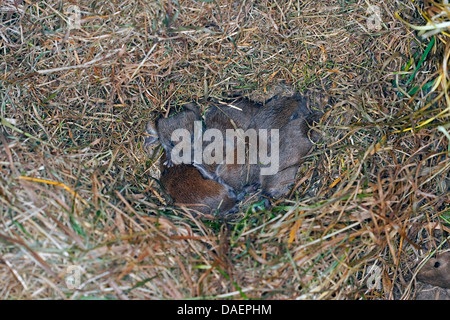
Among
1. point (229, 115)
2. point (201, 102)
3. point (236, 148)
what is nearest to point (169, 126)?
point (201, 102)

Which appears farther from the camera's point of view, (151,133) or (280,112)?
(151,133)

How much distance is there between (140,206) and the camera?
352cm

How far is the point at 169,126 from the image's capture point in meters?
4.11

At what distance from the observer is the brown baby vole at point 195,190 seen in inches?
154

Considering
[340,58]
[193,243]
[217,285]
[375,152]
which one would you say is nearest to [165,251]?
[193,243]

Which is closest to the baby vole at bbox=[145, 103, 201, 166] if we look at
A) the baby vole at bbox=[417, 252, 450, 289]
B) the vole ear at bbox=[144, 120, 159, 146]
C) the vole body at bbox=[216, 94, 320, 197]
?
the vole ear at bbox=[144, 120, 159, 146]

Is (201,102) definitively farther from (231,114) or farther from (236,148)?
(236,148)

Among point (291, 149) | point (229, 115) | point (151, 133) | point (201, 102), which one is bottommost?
point (291, 149)

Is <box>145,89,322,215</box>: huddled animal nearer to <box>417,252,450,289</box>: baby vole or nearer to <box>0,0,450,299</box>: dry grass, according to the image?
<box>0,0,450,299</box>: dry grass

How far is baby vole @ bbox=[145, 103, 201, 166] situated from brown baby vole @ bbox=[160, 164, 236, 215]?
18 centimetres

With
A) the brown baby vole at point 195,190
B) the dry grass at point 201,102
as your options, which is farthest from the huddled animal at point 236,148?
the dry grass at point 201,102

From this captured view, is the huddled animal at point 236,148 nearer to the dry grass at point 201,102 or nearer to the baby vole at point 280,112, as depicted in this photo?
the baby vole at point 280,112

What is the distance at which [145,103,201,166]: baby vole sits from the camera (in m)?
4.11

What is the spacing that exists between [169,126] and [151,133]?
0.23 meters
